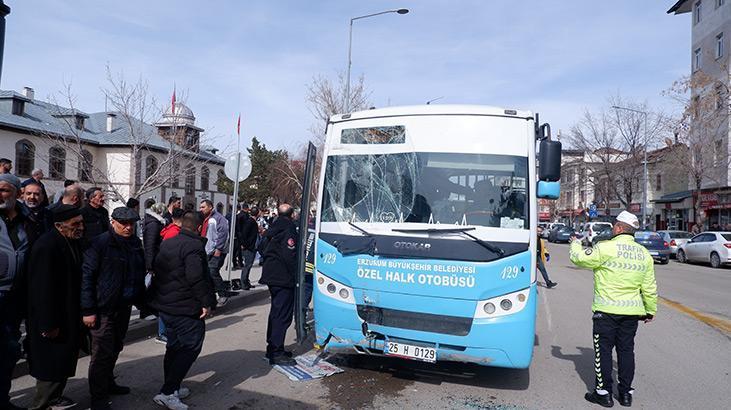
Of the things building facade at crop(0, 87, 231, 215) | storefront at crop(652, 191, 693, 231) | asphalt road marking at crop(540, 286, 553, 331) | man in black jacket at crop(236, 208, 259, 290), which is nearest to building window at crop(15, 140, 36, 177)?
building facade at crop(0, 87, 231, 215)

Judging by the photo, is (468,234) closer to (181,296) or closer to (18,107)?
(181,296)

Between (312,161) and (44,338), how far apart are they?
2.78 m

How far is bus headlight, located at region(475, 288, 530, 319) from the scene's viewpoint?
4.73 metres

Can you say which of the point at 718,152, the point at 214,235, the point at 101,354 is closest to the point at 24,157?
the point at 214,235

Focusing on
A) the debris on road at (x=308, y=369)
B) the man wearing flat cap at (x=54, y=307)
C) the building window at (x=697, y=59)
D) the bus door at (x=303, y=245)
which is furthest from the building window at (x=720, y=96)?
the man wearing flat cap at (x=54, y=307)

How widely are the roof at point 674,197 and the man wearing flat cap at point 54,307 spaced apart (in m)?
40.0

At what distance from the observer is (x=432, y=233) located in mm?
4996

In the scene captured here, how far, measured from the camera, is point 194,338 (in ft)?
14.3

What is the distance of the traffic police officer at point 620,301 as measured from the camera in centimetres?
473

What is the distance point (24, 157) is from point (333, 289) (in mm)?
38549

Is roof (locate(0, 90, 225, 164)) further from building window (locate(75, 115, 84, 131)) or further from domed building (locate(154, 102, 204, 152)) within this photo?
domed building (locate(154, 102, 204, 152))

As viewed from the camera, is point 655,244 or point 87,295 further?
point 655,244

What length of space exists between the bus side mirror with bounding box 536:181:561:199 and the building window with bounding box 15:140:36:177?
124 ft

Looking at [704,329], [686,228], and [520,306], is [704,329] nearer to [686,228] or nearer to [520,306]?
[520,306]
